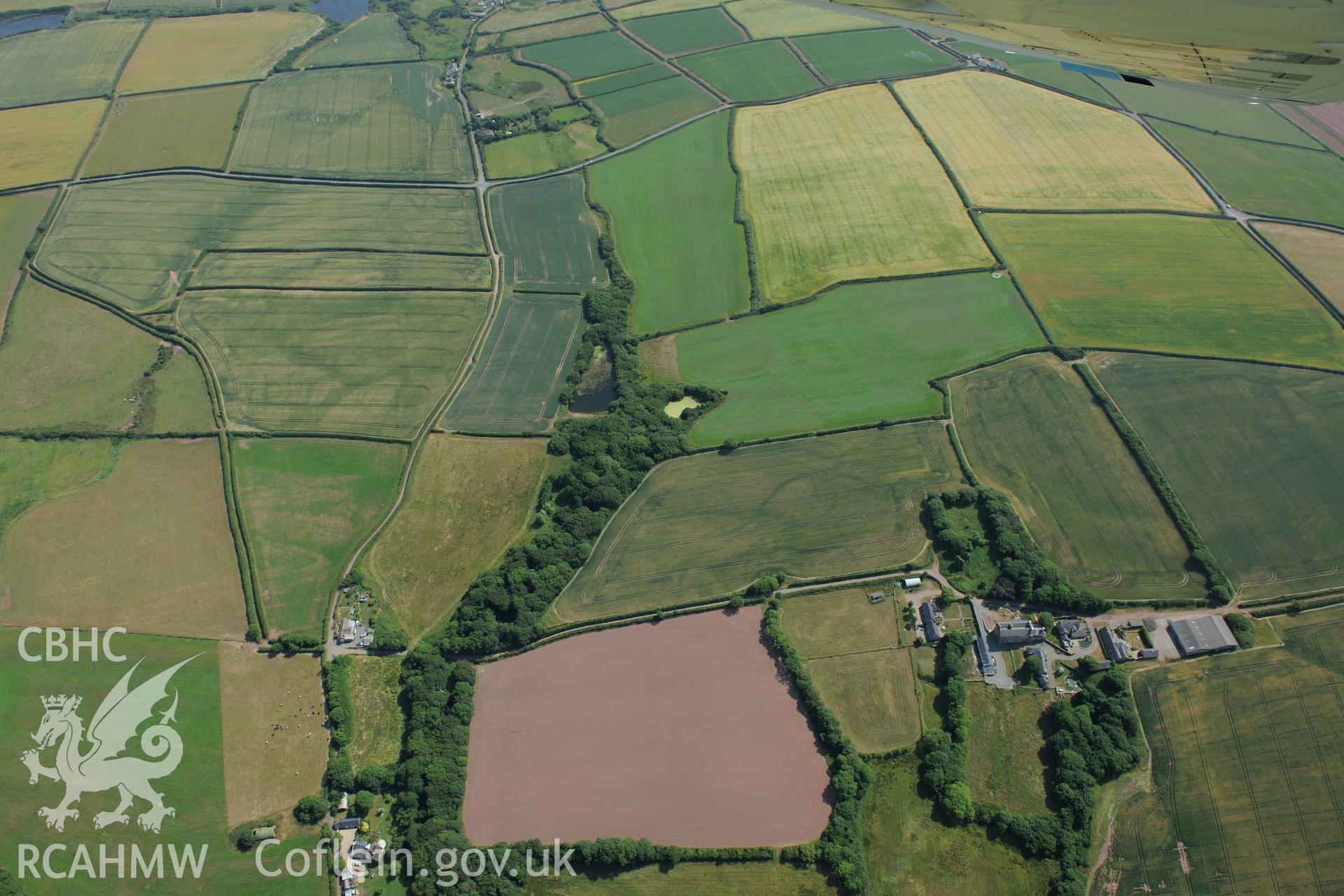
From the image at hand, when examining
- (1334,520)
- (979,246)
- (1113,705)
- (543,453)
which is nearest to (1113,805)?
(1113,705)

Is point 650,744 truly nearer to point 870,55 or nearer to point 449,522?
point 449,522

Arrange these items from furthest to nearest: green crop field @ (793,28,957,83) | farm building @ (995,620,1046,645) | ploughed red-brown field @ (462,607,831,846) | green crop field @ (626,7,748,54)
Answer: green crop field @ (626,7,748,54), green crop field @ (793,28,957,83), farm building @ (995,620,1046,645), ploughed red-brown field @ (462,607,831,846)

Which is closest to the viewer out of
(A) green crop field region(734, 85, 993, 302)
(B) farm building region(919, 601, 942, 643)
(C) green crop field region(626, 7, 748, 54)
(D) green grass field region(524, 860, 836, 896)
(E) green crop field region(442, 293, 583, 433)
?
(D) green grass field region(524, 860, 836, 896)

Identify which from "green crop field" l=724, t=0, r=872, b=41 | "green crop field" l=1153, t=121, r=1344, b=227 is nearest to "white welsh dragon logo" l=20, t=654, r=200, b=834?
"green crop field" l=1153, t=121, r=1344, b=227

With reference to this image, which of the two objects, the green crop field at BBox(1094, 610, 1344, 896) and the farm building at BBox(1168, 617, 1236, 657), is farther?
the farm building at BBox(1168, 617, 1236, 657)

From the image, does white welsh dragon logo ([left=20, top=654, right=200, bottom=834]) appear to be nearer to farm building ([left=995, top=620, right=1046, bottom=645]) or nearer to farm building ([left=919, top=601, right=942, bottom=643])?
farm building ([left=919, top=601, right=942, bottom=643])

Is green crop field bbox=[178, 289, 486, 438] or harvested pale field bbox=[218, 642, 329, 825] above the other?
green crop field bbox=[178, 289, 486, 438]

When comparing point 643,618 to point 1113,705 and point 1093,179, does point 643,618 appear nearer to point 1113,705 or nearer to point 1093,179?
point 1113,705

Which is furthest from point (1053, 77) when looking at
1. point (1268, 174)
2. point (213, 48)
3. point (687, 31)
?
point (213, 48)
